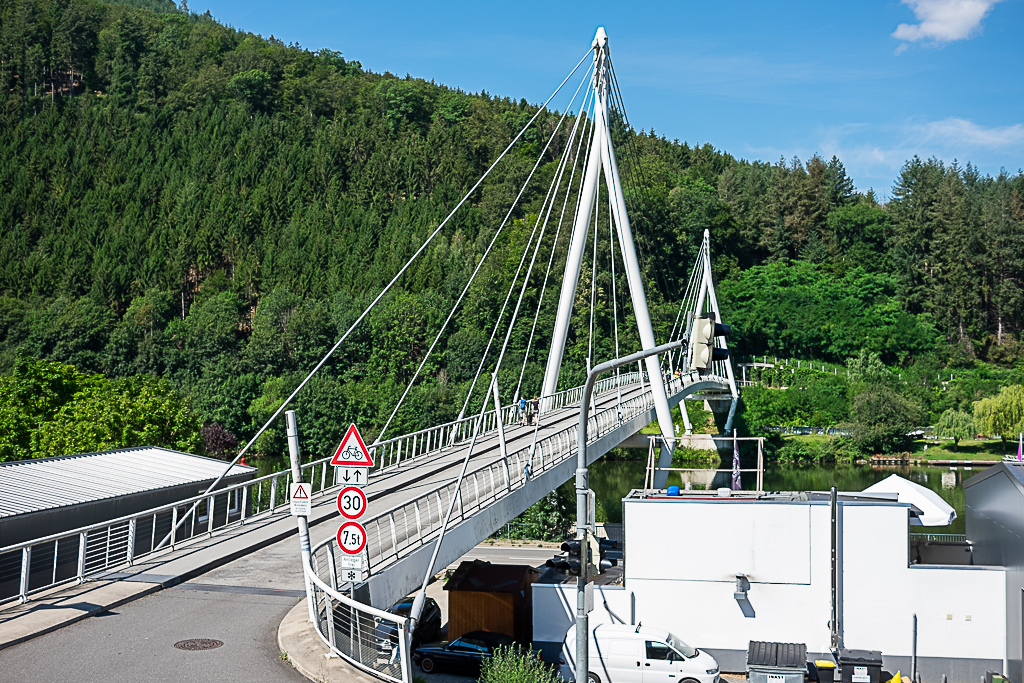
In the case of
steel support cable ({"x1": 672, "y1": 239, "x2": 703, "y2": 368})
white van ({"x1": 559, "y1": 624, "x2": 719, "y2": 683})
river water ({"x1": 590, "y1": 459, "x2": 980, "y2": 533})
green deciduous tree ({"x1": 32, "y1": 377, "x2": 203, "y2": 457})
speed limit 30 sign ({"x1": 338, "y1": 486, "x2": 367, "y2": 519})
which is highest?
steel support cable ({"x1": 672, "y1": 239, "x2": 703, "y2": 368})

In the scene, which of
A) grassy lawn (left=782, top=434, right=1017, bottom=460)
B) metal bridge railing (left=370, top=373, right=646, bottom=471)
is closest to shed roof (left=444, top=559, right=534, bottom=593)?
metal bridge railing (left=370, top=373, right=646, bottom=471)

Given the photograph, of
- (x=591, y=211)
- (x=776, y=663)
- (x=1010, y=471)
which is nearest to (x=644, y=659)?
(x=776, y=663)

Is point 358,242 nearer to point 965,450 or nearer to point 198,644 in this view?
point 965,450

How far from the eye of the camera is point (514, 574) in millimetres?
19641

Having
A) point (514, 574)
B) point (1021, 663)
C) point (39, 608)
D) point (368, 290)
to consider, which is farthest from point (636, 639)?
point (368, 290)

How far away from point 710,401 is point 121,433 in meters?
47.4

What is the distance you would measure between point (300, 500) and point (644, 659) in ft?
26.7

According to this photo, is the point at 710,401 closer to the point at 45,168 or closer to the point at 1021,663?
the point at 1021,663

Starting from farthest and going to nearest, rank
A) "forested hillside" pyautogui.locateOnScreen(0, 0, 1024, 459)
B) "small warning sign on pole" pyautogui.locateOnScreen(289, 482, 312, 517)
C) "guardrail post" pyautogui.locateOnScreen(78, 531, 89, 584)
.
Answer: "forested hillside" pyautogui.locateOnScreen(0, 0, 1024, 459)
"guardrail post" pyautogui.locateOnScreen(78, 531, 89, 584)
"small warning sign on pole" pyautogui.locateOnScreen(289, 482, 312, 517)

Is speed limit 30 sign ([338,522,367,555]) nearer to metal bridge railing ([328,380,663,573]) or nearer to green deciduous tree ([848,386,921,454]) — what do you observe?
Result: metal bridge railing ([328,380,663,573])

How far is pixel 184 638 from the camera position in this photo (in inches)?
443

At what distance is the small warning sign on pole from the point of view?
11.1 meters

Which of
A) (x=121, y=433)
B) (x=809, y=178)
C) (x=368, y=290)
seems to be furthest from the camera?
(x=809, y=178)

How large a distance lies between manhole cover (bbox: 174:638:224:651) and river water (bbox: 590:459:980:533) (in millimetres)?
40045
